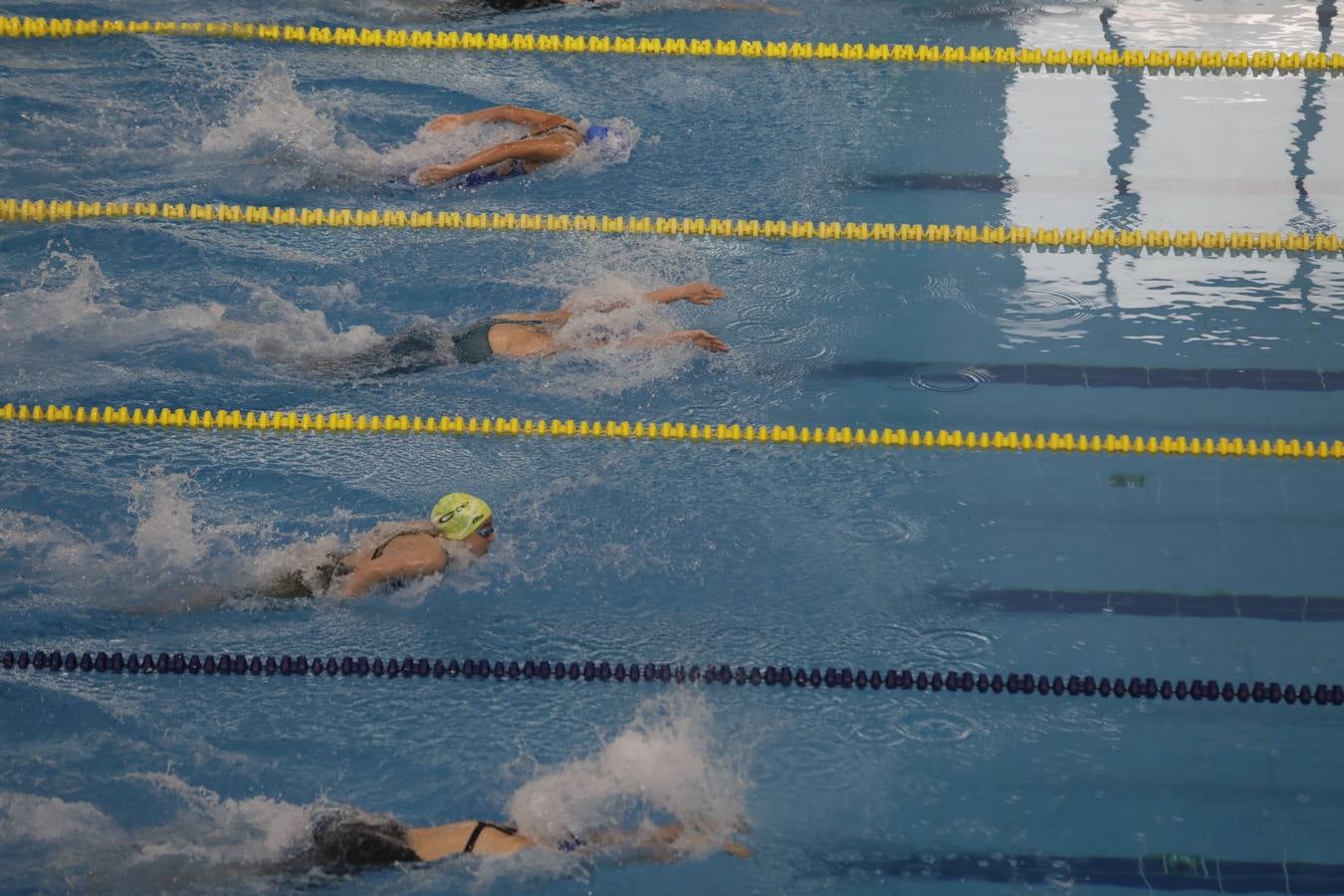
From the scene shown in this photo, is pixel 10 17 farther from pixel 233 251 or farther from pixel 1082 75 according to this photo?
pixel 1082 75

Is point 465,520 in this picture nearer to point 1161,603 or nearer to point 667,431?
point 667,431

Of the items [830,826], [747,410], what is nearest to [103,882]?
[830,826]

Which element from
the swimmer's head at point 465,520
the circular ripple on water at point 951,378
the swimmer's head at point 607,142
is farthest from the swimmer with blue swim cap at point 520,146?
the swimmer's head at point 465,520

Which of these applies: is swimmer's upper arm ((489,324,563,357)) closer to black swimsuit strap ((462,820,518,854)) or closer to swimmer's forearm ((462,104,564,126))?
swimmer's forearm ((462,104,564,126))

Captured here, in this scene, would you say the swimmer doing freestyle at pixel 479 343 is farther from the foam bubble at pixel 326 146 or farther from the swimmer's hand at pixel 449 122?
the swimmer's hand at pixel 449 122

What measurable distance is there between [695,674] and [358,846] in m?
1.14

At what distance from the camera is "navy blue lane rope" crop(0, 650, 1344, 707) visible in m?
4.73

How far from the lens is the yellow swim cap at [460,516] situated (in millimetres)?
5016

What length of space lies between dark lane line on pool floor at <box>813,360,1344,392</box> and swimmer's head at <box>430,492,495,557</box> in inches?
64.3

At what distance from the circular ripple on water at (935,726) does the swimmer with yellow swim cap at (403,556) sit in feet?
4.59

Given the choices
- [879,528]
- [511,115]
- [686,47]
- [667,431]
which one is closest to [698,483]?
[667,431]

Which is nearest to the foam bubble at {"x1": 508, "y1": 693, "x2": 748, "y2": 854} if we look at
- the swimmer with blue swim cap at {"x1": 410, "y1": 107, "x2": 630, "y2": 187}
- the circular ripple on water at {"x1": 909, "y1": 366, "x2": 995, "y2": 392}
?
the circular ripple on water at {"x1": 909, "y1": 366, "x2": 995, "y2": 392}

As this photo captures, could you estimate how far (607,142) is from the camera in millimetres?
7359

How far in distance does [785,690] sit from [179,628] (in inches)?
70.3
